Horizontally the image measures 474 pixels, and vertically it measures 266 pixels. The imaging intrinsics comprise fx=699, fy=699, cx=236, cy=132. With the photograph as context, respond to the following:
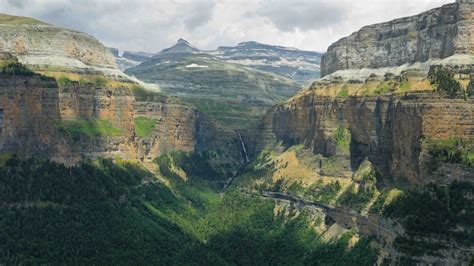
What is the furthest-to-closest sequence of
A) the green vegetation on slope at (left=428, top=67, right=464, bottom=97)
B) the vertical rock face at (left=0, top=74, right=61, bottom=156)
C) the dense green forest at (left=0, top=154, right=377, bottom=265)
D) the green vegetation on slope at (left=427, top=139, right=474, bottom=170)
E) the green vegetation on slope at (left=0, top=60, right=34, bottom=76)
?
the green vegetation on slope at (left=0, top=60, right=34, bottom=76)
the vertical rock face at (left=0, top=74, right=61, bottom=156)
the green vegetation on slope at (left=428, top=67, right=464, bottom=97)
the dense green forest at (left=0, top=154, right=377, bottom=265)
the green vegetation on slope at (left=427, top=139, right=474, bottom=170)

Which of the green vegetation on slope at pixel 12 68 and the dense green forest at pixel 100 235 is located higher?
the green vegetation on slope at pixel 12 68

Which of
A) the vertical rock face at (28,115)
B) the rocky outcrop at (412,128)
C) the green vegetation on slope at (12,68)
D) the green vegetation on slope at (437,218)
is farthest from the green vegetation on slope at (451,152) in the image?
the green vegetation on slope at (12,68)

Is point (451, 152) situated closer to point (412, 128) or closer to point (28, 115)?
point (412, 128)

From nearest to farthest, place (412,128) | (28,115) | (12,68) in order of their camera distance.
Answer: (412,128), (12,68), (28,115)

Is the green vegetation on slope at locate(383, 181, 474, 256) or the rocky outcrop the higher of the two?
the rocky outcrop

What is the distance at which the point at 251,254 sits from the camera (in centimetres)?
18825

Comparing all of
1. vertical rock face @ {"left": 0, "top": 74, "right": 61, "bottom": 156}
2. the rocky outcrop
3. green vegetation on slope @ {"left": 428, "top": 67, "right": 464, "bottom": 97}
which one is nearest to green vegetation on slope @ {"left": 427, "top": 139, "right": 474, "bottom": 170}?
the rocky outcrop

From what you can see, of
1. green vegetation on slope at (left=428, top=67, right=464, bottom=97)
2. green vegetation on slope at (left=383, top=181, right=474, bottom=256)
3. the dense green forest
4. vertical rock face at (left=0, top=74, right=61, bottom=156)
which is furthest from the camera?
vertical rock face at (left=0, top=74, right=61, bottom=156)

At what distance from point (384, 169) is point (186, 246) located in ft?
182

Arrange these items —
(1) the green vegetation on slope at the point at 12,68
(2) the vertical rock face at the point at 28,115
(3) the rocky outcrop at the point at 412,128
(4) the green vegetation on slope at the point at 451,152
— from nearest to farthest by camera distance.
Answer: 1. (4) the green vegetation on slope at the point at 451,152
2. (3) the rocky outcrop at the point at 412,128
3. (2) the vertical rock face at the point at 28,115
4. (1) the green vegetation on slope at the point at 12,68

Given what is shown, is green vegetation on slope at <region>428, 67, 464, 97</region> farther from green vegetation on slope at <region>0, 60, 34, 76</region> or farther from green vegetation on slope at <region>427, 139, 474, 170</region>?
green vegetation on slope at <region>0, 60, 34, 76</region>

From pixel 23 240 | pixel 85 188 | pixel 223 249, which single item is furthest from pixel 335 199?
pixel 23 240

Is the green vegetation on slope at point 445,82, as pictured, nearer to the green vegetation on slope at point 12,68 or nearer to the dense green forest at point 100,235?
the dense green forest at point 100,235

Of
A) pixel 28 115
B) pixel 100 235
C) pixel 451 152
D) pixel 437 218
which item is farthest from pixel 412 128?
pixel 28 115
